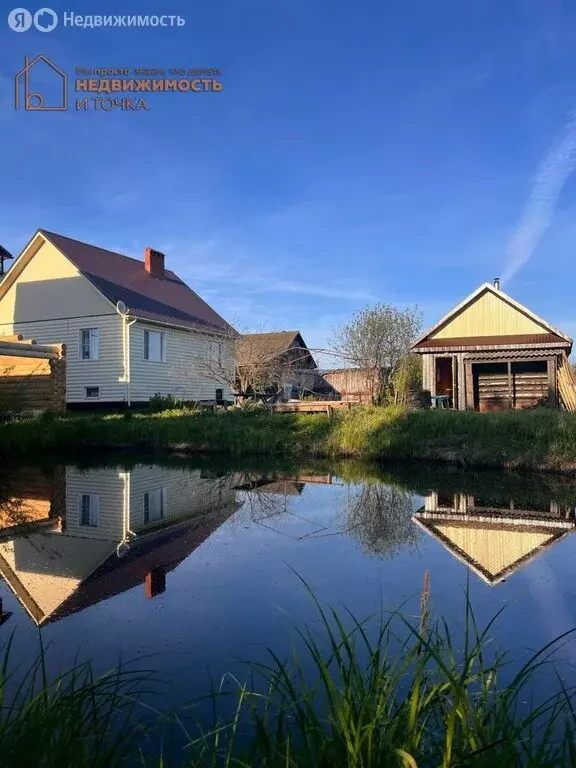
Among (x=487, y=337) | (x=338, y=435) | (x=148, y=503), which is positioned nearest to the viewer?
(x=148, y=503)

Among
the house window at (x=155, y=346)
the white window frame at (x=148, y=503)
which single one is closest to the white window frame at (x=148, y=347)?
the house window at (x=155, y=346)

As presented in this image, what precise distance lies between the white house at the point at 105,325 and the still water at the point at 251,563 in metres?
12.2

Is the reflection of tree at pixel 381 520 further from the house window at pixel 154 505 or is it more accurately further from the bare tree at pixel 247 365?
the bare tree at pixel 247 365

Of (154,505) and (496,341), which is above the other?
(496,341)

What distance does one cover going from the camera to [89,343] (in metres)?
22.7

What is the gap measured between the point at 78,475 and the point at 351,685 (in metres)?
10.7

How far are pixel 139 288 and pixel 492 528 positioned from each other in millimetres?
20454

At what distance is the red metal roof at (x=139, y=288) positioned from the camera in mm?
22594

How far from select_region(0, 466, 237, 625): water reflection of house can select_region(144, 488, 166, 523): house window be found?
13mm

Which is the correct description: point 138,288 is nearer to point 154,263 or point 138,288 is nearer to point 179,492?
point 154,263

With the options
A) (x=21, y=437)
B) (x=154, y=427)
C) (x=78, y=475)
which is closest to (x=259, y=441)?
(x=154, y=427)

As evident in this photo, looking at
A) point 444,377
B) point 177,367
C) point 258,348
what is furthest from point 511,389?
point 177,367

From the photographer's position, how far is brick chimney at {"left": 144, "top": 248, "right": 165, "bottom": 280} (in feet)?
87.8

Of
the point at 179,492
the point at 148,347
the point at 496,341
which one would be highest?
the point at 148,347
